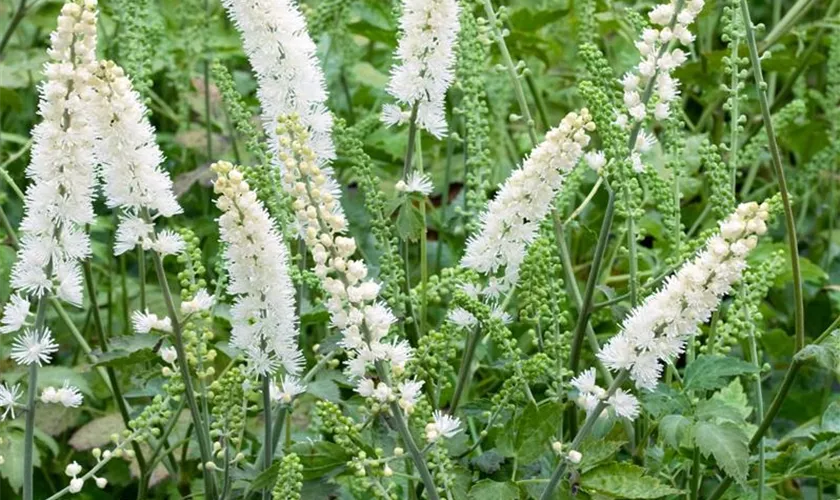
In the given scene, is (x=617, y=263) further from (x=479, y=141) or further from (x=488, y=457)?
(x=488, y=457)

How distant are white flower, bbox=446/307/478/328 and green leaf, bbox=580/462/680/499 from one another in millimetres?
278

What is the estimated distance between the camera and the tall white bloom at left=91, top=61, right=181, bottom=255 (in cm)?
168

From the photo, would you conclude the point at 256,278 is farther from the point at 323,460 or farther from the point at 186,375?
the point at 323,460

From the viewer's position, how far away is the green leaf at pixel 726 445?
6.18 ft

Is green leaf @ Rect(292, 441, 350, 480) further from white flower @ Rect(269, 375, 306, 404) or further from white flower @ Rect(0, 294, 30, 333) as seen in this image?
white flower @ Rect(0, 294, 30, 333)

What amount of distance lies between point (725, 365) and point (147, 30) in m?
1.48

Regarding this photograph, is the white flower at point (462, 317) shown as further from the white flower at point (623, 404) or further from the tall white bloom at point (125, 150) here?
the tall white bloom at point (125, 150)

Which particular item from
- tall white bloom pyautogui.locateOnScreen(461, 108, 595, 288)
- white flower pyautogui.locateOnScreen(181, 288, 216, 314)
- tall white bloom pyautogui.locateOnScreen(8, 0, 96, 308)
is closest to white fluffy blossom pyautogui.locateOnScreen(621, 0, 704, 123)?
tall white bloom pyautogui.locateOnScreen(461, 108, 595, 288)

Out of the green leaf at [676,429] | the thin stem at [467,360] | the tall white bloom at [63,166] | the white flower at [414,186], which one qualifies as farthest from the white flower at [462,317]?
the tall white bloom at [63,166]

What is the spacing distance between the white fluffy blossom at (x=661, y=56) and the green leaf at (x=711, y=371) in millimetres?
361

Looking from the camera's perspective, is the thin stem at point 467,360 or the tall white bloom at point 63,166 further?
the thin stem at point 467,360

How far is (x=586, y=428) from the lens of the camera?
1.78m

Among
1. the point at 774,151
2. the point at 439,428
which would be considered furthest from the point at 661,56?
the point at 439,428

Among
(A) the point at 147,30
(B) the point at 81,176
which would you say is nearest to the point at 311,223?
(B) the point at 81,176
